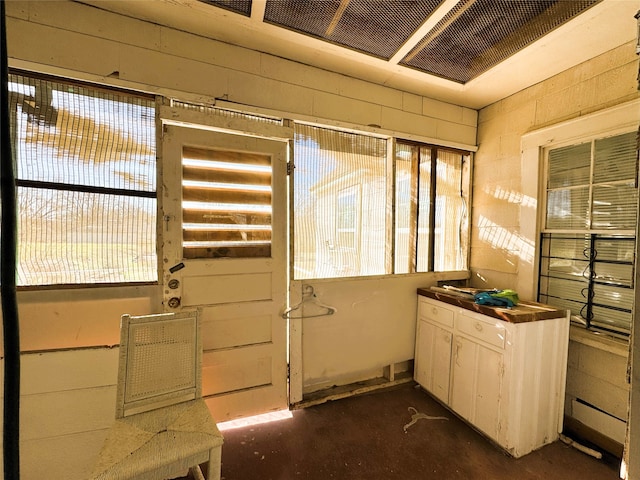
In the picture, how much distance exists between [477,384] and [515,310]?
602mm

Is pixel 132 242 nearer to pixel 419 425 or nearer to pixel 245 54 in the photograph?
pixel 245 54

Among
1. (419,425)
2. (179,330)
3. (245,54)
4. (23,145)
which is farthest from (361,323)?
(23,145)

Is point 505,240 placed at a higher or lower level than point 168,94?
lower

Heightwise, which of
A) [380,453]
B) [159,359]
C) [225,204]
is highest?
[225,204]

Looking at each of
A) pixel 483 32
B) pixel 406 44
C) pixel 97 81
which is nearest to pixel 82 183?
pixel 97 81

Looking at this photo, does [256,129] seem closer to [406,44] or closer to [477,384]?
[406,44]

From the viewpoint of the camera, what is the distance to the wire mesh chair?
119 centimetres

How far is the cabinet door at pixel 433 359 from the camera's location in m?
2.29

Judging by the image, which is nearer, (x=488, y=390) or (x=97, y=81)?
(x=97, y=81)

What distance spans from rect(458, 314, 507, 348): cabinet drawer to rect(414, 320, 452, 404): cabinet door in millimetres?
188

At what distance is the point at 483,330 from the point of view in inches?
78.4

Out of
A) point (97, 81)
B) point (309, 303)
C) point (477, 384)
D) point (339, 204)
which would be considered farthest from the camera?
point (339, 204)

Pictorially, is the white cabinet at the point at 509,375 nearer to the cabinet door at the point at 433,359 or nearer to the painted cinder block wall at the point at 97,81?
the cabinet door at the point at 433,359

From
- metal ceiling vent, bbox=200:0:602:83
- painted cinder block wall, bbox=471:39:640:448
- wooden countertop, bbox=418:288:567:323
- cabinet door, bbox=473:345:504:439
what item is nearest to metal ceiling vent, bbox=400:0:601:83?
metal ceiling vent, bbox=200:0:602:83
